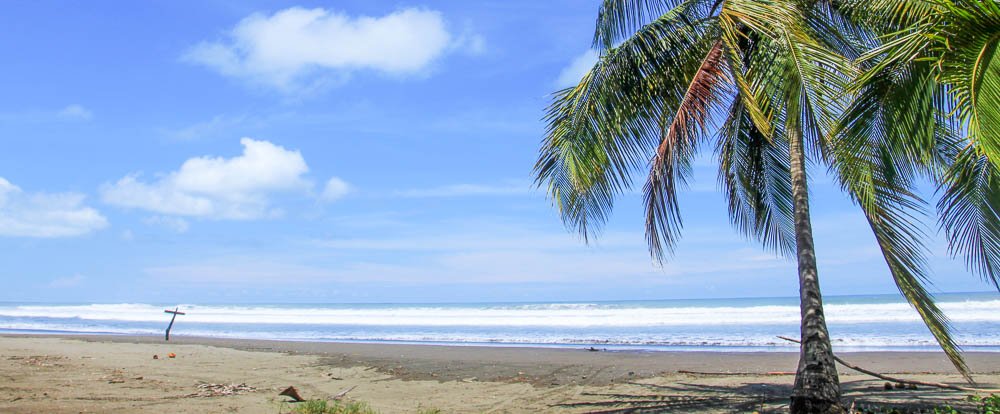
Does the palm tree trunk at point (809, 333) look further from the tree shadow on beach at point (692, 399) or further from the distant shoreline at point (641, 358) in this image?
the distant shoreline at point (641, 358)

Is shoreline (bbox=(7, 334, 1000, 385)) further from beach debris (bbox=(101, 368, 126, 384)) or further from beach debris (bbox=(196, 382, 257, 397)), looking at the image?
beach debris (bbox=(101, 368, 126, 384))

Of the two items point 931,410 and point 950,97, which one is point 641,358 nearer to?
point 931,410

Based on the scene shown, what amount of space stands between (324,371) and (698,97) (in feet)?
29.0

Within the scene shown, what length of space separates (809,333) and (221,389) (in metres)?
7.54

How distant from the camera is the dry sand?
7.79m

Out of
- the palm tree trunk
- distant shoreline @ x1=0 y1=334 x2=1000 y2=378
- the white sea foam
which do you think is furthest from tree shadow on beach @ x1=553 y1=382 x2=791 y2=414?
the white sea foam

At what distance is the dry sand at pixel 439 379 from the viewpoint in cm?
779

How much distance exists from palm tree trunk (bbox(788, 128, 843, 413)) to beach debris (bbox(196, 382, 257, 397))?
6.99 m

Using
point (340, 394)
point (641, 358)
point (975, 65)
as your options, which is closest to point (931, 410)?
point (975, 65)

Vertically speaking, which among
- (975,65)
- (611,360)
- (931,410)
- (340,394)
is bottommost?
(340,394)

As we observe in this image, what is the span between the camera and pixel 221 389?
360 inches

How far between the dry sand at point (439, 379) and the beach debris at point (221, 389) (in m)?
0.09

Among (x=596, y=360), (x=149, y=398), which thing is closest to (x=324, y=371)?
(x=149, y=398)

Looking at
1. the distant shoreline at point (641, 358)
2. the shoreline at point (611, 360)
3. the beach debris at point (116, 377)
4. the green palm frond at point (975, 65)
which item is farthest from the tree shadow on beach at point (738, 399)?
the beach debris at point (116, 377)
